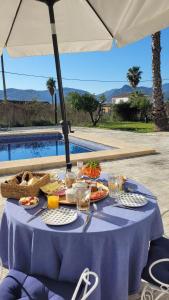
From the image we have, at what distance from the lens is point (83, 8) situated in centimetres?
336

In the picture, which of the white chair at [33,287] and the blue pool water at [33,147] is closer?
the white chair at [33,287]

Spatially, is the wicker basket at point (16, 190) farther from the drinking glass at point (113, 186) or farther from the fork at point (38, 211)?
the drinking glass at point (113, 186)

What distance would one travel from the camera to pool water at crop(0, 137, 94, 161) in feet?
34.3

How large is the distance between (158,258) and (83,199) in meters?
0.79

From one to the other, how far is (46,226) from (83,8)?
265cm

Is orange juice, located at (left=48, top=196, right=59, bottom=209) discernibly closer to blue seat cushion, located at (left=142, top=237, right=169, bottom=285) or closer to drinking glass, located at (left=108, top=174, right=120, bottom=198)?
drinking glass, located at (left=108, top=174, right=120, bottom=198)

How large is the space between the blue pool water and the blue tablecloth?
817cm

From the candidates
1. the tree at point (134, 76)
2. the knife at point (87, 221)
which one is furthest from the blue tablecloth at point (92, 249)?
the tree at point (134, 76)

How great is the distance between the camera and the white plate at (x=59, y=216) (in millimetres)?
2061

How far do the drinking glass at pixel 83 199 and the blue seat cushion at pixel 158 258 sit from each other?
67cm

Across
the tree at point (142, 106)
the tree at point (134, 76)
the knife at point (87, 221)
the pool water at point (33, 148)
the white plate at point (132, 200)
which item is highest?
the tree at point (134, 76)

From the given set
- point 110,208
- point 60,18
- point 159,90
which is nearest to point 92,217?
point 110,208

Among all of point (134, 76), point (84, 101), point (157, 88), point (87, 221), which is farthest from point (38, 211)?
point (134, 76)

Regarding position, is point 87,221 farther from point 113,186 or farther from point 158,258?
point 158,258
